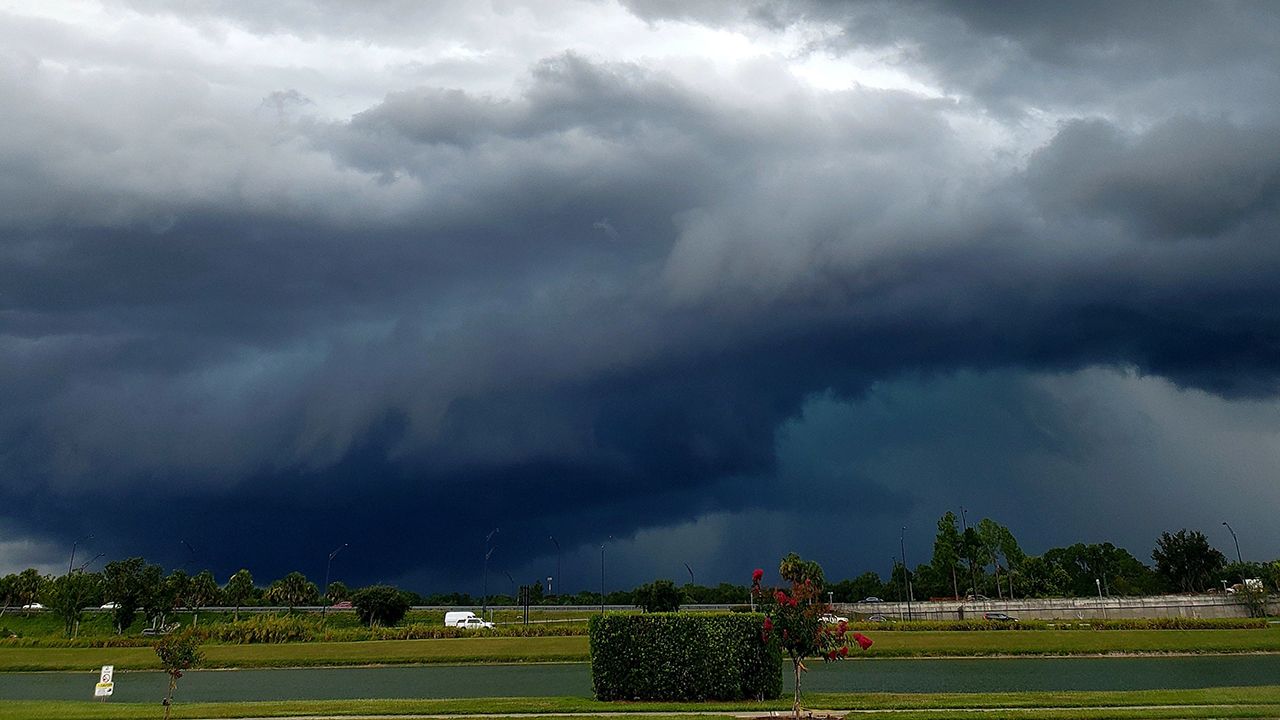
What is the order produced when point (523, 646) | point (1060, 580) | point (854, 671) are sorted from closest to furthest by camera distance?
1. point (854, 671)
2. point (523, 646)
3. point (1060, 580)

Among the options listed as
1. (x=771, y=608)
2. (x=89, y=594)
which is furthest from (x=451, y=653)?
(x=89, y=594)

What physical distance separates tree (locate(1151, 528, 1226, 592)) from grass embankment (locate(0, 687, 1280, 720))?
151258 mm

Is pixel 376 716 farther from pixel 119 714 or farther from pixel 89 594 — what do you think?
pixel 89 594

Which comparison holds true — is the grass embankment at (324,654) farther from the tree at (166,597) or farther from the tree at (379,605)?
the tree at (166,597)

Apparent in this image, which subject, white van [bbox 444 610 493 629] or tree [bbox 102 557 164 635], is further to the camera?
tree [bbox 102 557 164 635]

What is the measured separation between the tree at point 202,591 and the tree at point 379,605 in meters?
46.4

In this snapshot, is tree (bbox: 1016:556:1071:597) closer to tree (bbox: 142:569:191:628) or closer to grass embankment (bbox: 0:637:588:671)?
grass embankment (bbox: 0:637:588:671)

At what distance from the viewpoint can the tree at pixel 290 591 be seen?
158375 millimetres

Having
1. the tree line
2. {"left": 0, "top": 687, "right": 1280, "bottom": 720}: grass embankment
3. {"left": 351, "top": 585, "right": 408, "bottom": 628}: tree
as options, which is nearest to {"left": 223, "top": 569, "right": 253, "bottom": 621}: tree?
the tree line

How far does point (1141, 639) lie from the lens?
70688mm

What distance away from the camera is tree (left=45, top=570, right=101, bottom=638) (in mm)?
123875

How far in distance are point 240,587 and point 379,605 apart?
66267 mm

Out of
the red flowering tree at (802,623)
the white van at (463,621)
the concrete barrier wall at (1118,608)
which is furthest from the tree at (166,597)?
the red flowering tree at (802,623)

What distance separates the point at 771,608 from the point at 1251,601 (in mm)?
109229
